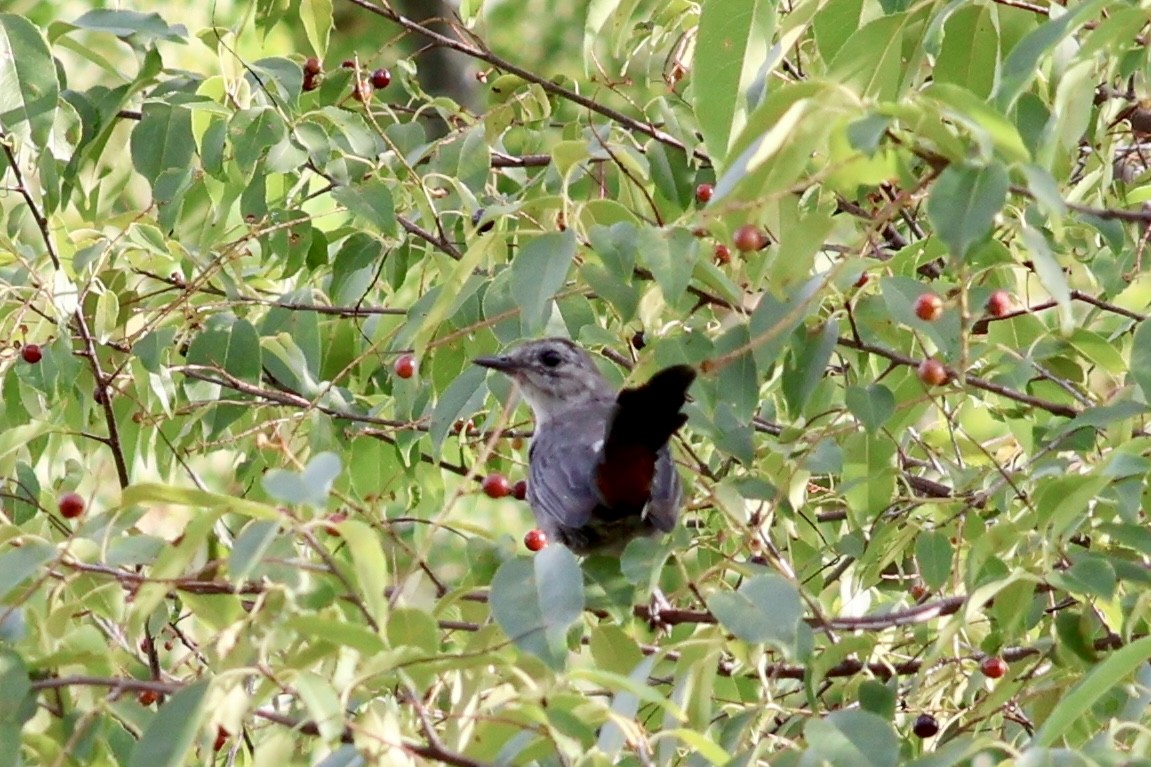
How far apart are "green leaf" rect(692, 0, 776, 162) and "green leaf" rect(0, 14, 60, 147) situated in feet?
4.15

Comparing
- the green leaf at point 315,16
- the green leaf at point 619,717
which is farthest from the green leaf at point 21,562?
the green leaf at point 315,16

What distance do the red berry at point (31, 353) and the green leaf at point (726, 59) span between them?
5.13 ft

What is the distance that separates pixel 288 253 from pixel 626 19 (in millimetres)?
1016

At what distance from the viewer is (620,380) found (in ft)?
13.0

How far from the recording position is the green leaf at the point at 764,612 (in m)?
2.25

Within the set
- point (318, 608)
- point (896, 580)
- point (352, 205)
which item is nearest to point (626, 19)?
point (352, 205)

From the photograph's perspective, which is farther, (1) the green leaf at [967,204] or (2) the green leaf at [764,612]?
(2) the green leaf at [764,612]

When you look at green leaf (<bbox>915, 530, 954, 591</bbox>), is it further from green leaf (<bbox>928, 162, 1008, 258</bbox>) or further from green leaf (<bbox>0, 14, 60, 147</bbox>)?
green leaf (<bbox>0, 14, 60, 147</bbox>)

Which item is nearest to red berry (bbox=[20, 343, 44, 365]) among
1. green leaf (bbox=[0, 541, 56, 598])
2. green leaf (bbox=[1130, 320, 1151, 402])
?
green leaf (bbox=[0, 541, 56, 598])

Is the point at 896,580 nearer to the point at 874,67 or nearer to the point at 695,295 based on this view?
the point at 695,295

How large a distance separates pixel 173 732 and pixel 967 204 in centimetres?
116

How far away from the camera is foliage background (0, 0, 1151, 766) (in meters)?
2.00

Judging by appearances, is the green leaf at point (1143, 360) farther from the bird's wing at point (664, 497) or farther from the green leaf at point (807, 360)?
the bird's wing at point (664, 497)

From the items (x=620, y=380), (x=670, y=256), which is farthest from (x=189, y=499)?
(x=620, y=380)
